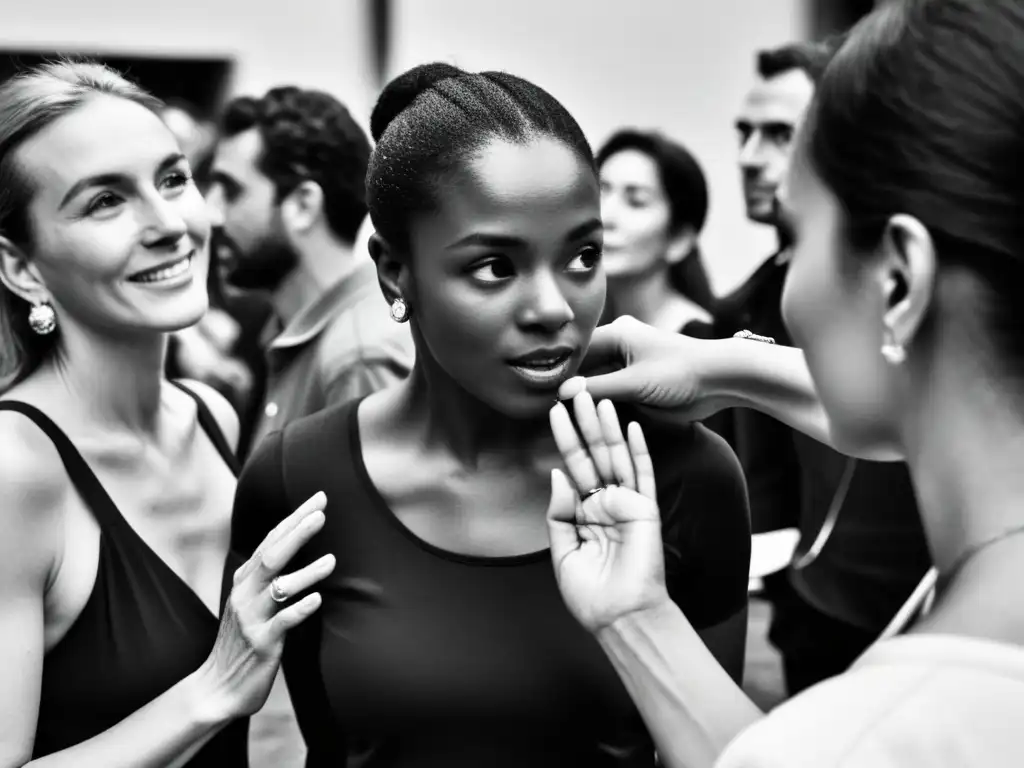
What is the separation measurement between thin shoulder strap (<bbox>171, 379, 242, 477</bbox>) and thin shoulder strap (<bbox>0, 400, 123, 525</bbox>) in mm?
276

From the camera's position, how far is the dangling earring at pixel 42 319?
66.0 inches

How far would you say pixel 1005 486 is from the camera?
0.95 meters

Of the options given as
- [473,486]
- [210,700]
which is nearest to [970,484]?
[473,486]

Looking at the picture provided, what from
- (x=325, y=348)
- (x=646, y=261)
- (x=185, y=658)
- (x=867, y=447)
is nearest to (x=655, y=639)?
(x=867, y=447)

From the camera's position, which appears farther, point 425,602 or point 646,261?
point 646,261

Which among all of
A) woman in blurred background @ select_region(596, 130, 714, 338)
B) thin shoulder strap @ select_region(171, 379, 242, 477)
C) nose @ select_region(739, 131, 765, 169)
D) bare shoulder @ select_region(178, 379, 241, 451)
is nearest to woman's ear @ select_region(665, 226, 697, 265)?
woman in blurred background @ select_region(596, 130, 714, 338)

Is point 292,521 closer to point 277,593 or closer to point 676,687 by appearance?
point 277,593

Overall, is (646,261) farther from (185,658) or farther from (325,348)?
(185,658)

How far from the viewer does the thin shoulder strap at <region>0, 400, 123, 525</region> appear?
5.15 ft

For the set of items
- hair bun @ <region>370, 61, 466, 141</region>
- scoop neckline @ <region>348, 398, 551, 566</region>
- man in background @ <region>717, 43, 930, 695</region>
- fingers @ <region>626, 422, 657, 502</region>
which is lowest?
man in background @ <region>717, 43, 930, 695</region>

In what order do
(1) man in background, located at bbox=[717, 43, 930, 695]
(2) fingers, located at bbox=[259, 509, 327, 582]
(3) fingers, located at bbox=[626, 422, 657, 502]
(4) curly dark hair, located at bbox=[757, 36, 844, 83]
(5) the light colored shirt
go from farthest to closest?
(4) curly dark hair, located at bbox=[757, 36, 844, 83]
(1) man in background, located at bbox=[717, 43, 930, 695]
(5) the light colored shirt
(2) fingers, located at bbox=[259, 509, 327, 582]
(3) fingers, located at bbox=[626, 422, 657, 502]

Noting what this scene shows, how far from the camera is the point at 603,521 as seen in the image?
4.14 feet

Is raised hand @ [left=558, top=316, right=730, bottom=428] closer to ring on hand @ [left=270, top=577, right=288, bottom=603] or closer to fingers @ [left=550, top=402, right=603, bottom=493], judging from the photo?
fingers @ [left=550, top=402, right=603, bottom=493]

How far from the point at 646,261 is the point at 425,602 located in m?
2.59
